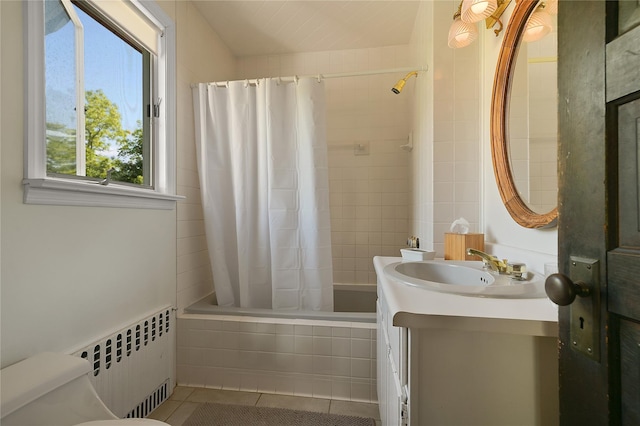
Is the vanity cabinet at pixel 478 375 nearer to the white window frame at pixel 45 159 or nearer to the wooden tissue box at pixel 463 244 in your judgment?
the wooden tissue box at pixel 463 244

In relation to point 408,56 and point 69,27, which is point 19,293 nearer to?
point 69,27

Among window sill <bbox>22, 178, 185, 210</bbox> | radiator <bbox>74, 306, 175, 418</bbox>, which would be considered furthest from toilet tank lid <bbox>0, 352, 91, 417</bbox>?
window sill <bbox>22, 178, 185, 210</bbox>

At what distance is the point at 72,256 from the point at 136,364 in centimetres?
62

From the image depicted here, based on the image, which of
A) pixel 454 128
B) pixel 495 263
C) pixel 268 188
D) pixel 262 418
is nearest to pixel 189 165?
pixel 268 188

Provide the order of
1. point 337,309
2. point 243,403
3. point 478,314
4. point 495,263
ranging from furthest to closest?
1. point 337,309
2. point 243,403
3. point 495,263
4. point 478,314

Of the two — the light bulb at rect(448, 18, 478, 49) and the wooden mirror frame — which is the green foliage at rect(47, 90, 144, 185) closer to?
the light bulb at rect(448, 18, 478, 49)

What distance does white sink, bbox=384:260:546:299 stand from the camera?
700 millimetres

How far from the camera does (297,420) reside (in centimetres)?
139

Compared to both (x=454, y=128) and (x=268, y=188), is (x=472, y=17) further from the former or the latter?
(x=268, y=188)

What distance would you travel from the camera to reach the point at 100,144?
1.30 metres

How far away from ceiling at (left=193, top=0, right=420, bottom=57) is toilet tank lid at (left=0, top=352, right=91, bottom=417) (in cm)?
215

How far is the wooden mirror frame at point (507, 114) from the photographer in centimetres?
106

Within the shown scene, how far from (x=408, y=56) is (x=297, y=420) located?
268cm

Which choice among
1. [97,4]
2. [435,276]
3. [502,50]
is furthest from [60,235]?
[502,50]
